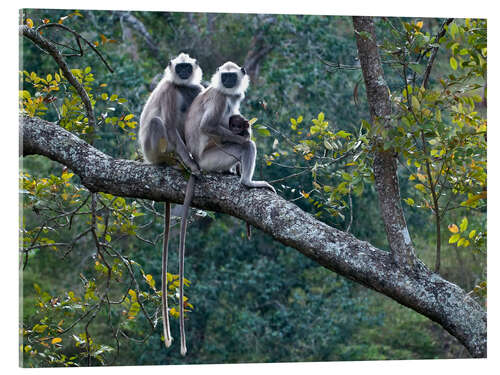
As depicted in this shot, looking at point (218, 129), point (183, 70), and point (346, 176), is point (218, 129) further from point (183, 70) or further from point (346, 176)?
point (346, 176)

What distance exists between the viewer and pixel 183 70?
4086mm

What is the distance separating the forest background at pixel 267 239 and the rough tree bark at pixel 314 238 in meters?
4.06

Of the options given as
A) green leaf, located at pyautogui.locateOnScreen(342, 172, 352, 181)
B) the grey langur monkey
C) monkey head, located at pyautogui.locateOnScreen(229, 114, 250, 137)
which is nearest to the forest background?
the grey langur monkey

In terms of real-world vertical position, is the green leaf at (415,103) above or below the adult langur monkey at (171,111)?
below

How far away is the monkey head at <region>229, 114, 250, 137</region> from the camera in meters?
3.84

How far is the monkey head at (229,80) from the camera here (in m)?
3.95

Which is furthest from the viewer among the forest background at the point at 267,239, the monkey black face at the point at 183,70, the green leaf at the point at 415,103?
the forest background at the point at 267,239

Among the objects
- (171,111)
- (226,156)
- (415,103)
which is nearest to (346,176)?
(415,103)

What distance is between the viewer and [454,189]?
3.25 m

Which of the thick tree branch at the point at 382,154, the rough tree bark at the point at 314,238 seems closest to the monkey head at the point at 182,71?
the rough tree bark at the point at 314,238

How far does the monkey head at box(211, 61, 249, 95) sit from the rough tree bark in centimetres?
78

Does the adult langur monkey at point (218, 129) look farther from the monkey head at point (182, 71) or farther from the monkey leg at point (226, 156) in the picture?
the monkey head at point (182, 71)
